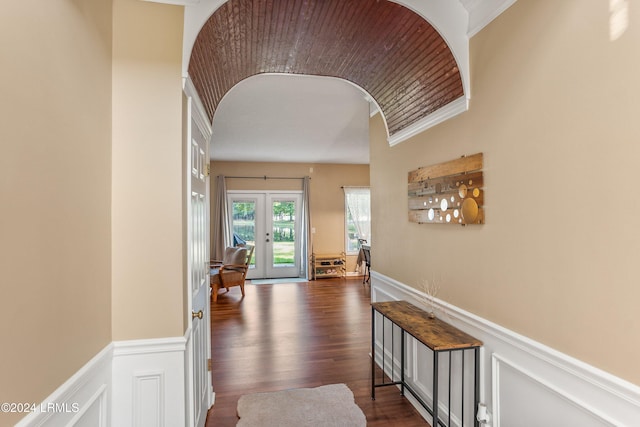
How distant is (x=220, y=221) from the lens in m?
7.17

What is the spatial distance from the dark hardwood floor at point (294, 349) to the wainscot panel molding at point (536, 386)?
76cm

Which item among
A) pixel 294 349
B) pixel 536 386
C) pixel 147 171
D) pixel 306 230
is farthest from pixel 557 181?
pixel 306 230

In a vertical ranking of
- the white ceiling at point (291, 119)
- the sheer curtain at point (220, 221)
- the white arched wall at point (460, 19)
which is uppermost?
the white ceiling at point (291, 119)

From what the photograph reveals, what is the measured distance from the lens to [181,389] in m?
1.56

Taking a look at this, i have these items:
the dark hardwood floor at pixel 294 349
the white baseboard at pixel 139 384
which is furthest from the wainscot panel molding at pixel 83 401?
the dark hardwood floor at pixel 294 349

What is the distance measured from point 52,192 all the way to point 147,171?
50 centimetres

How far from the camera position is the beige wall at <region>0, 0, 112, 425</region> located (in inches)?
33.3

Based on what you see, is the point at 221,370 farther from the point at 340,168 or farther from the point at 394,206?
the point at 340,168

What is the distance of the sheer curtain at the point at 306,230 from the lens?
24.9 ft

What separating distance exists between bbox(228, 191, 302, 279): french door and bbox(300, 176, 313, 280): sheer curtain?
15 centimetres

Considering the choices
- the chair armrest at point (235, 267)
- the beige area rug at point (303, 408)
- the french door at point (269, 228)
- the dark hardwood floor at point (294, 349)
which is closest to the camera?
the beige area rug at point (303, 408)

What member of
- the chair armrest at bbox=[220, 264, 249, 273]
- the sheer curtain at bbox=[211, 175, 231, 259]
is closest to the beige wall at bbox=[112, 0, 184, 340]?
the chair armrest at bbox=[220, 264, 249, 273]

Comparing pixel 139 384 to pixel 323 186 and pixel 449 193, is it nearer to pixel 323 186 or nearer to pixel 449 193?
pixel 449 193

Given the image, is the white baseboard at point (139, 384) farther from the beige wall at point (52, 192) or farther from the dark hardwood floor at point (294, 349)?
the dark hardwood floor at point (294, 349)
